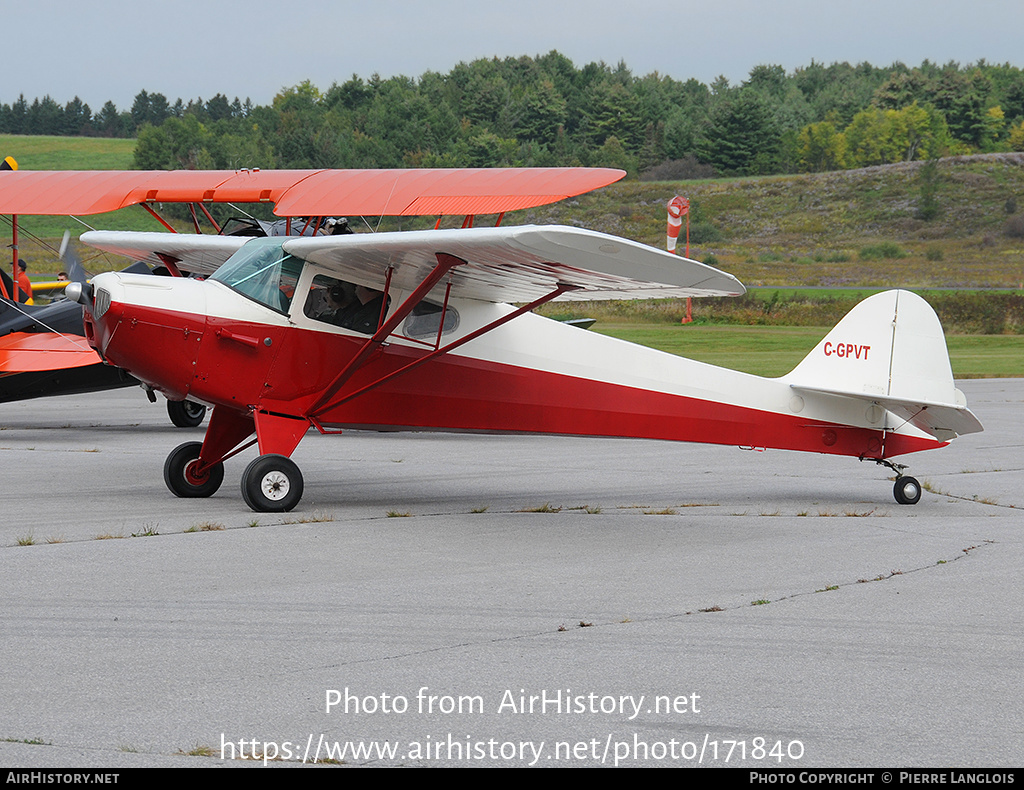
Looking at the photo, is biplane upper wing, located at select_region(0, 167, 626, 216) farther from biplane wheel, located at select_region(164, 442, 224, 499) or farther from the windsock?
the windsock

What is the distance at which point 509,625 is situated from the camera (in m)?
→ 5.74

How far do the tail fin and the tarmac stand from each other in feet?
2.93

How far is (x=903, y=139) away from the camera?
4537 inches

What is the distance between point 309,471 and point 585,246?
593 cm

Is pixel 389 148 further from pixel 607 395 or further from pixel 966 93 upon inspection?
pixel 607 395

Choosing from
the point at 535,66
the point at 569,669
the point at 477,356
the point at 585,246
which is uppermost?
the point at 535,66

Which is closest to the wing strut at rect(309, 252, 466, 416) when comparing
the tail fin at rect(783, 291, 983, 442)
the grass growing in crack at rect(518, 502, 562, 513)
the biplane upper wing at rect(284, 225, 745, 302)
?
the biplane upper wing at rect(284, 225, 745, 302)

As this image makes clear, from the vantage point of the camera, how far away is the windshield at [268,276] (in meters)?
9.42

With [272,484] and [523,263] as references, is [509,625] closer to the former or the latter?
[523,263]

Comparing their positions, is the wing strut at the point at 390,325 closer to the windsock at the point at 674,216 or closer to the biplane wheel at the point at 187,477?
the biplane wheel at the point at 187,477

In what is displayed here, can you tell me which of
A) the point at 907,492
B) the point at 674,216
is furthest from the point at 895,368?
the point at 674,216

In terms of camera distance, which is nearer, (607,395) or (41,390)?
(607,395)

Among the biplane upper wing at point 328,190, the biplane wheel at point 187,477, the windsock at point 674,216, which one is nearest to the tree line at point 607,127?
the windsock at point 674,216

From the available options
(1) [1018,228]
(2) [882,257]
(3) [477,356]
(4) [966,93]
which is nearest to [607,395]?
(3) [477,356]
